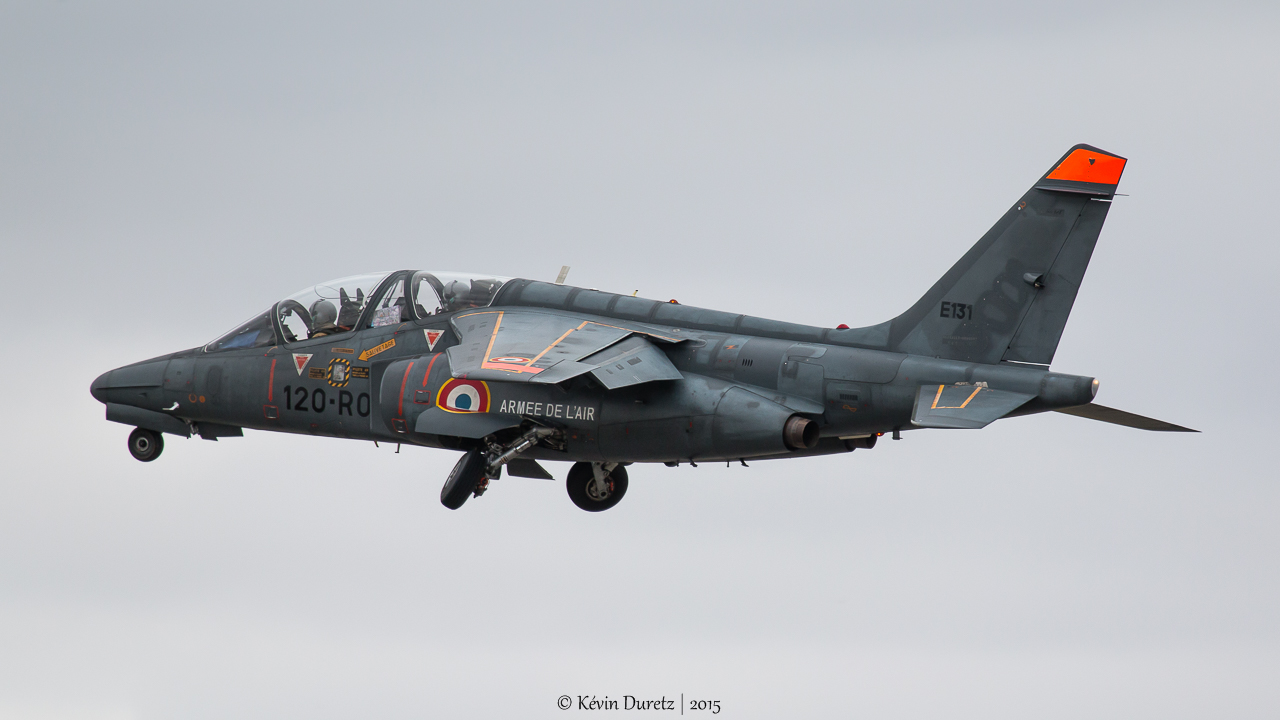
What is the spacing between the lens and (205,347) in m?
32.4

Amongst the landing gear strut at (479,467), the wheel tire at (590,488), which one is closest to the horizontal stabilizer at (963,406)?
the landing gear strut at (479,467)

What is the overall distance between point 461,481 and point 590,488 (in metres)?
3.75

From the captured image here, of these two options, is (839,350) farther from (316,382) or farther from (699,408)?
(316,382)

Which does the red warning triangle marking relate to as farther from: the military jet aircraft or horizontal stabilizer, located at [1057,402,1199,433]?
horizontal stabilizer, located at [1057,402,1199,433]

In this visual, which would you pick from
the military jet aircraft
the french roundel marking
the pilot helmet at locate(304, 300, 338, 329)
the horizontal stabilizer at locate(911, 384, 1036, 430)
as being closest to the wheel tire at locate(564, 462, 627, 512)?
the military jet aircraft

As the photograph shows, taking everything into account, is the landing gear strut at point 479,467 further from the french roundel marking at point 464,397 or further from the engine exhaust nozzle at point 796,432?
the engine exhaust nozzle at point 796,432

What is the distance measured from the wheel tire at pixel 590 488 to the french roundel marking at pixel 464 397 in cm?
345

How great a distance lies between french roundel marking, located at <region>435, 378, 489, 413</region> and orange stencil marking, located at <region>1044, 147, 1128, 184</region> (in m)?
9.24

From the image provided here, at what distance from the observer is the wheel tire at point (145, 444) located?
33000mm

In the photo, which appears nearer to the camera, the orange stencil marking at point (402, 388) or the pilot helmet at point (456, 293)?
the orange stencil marking at point (402, 388)

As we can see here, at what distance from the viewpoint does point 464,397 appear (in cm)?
2819

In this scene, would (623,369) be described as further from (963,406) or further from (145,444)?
(145,444)

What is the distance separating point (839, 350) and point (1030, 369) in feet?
9.72

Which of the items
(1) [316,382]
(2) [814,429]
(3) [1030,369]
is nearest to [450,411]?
(1) [316,382]
